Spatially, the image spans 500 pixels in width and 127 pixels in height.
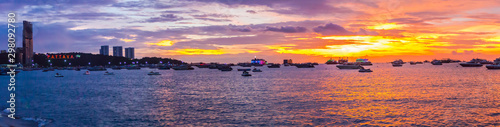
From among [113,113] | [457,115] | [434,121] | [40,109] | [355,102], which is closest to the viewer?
[434,121]

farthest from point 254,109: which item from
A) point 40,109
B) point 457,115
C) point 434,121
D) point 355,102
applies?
point 40,109

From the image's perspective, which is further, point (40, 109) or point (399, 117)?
point (40, 109)

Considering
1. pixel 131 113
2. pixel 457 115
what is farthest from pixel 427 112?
pixel 131 113

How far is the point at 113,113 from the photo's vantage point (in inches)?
1540

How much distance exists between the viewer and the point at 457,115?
36312mm

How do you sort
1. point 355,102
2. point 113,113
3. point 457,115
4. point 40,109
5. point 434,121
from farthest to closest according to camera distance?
point 355,102
point 40,109
point 113,113
point 457,115
point 434,121

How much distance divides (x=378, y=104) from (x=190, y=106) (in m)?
23.7

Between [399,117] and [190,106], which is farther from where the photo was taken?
[190,106]

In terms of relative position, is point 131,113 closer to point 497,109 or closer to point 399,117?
point 399,117

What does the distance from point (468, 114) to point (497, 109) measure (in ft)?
20.9

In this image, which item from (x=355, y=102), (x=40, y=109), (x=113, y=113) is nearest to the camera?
(x=113, y=113)

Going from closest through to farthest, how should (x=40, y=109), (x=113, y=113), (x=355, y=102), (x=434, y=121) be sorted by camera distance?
(x=434, y=121) → (x=113, y=113) → (x=40, y=109) → (x=355, y=102)

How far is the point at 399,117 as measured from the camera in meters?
35.2

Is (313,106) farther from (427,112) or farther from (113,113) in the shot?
(113,113)
